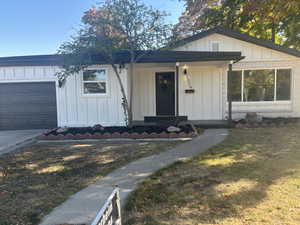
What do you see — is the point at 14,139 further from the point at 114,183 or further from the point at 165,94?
the point at 165,94

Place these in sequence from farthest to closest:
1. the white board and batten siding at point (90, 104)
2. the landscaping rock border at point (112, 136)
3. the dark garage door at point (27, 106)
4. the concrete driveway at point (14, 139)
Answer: the dark garage door at point (27, 106)
the white board and batten siding at point (90, 104)
the landscaping rock border at point (112, 136)
the concrete driveway at point (14, 139)

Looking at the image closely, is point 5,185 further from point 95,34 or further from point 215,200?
point 95,34

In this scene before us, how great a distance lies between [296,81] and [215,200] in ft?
29.3

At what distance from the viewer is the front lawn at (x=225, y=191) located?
2559 mm

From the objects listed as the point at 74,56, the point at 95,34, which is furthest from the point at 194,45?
the point at 74,56

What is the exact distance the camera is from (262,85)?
9.53m

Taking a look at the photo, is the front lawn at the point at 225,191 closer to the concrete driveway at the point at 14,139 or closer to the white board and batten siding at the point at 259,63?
the white board and batten siding at the point at 259,63

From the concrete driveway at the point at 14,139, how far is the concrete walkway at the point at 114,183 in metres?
4.00

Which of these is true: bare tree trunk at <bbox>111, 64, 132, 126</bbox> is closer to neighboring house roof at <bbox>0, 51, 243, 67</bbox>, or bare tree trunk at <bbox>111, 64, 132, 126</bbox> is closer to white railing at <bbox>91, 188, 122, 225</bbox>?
neighboring house roof at <bbox>0, 51, 243, 67</bbox>

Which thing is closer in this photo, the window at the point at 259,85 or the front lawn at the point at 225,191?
the front lawn at the point at 225,191

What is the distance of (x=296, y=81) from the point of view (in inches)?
369

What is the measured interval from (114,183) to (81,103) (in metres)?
5.62

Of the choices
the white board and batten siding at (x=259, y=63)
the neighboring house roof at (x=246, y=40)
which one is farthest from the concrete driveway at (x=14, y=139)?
the white board and batten siding at (x=259, y=63)

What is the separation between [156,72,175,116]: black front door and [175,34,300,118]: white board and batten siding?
59.0 inches
